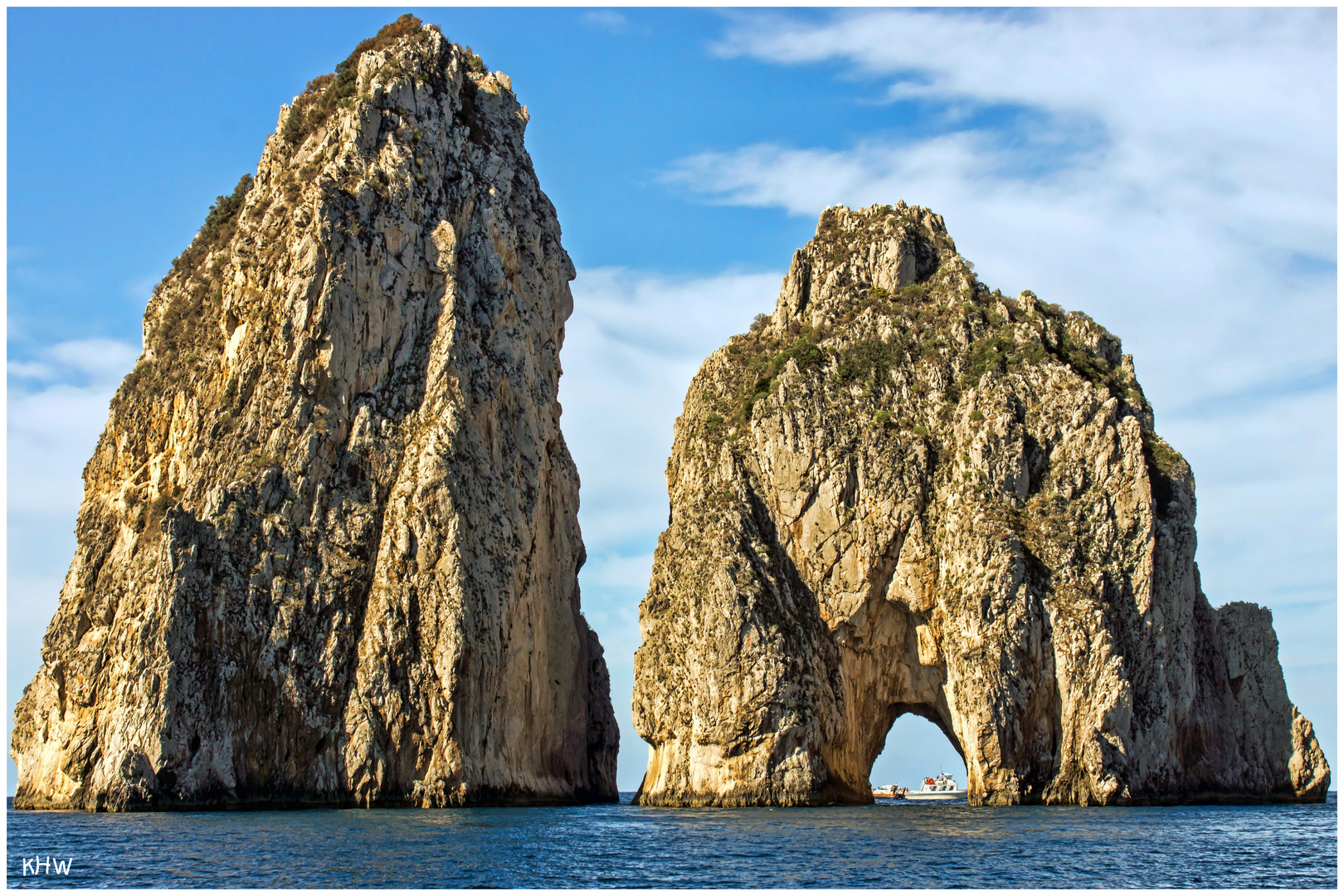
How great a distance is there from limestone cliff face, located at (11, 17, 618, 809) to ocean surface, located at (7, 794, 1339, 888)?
613 cm

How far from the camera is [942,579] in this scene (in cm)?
7469

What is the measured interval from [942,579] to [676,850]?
108 feet

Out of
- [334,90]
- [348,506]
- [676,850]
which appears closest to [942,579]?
[676,850]

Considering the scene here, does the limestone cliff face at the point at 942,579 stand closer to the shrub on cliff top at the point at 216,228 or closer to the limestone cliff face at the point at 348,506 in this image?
the limestone cliff face at the point at 348,506

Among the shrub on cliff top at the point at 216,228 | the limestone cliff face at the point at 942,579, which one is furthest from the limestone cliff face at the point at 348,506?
the limestone cliff face at the point at 942,579

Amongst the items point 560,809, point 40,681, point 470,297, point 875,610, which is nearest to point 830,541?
point 875,610

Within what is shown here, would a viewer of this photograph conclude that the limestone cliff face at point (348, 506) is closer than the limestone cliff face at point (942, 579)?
Yes

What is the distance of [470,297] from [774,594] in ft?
93.5

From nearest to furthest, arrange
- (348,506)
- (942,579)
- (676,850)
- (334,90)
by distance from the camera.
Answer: (676,850), (348,506), (942,579), (334,90)

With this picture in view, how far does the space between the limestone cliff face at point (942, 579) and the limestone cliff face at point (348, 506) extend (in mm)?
10305

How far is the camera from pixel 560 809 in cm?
7325

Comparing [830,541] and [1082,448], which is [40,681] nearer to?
[830,541]

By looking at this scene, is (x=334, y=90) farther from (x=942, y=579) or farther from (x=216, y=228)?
(x=942, y=579)

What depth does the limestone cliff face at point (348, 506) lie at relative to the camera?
67.7 metres
